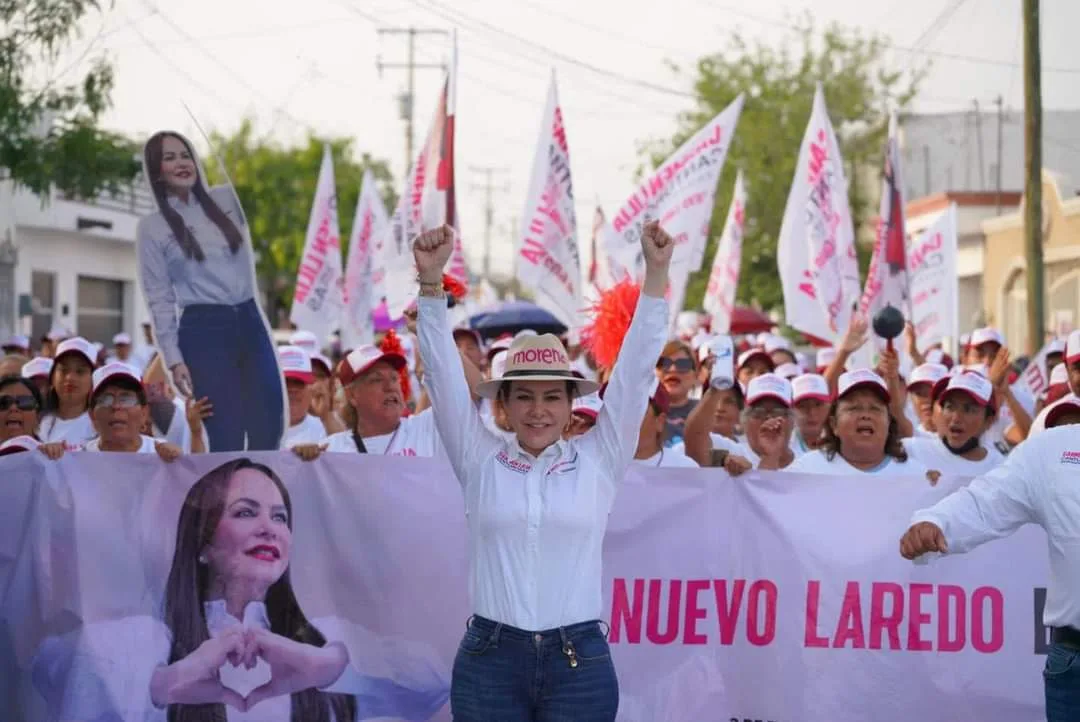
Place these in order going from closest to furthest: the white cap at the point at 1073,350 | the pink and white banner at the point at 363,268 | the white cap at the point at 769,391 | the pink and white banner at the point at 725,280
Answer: the white cap at the point at 769,391 < the white cap at the point at 1073,350 < the pink and white banner at the point at 725,280 < the pink and white banner at the point at 363,268

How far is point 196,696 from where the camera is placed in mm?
6645

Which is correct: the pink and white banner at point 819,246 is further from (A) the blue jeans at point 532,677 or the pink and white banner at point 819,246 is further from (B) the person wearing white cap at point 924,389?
(A) the blue jeans at point 532,677

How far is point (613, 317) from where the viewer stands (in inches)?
293

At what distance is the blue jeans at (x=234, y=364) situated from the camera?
738cm

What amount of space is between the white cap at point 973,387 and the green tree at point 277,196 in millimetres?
49583

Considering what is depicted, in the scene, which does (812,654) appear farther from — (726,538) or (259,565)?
(259,565)

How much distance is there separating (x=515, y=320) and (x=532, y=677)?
21.1 metres

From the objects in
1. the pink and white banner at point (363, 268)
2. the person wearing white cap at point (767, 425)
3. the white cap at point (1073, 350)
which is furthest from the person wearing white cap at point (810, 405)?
the pink and white banner at point (363, 268)

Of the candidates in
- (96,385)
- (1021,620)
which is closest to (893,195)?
(1021,620)

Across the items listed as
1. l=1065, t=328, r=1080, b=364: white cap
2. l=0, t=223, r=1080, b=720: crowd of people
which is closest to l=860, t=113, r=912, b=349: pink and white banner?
l=0, t=223, r=1080, b=720: crowd of people

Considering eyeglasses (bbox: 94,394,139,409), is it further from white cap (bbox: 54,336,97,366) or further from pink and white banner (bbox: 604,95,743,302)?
pink and white banner (bbox: 604,95,743,302)

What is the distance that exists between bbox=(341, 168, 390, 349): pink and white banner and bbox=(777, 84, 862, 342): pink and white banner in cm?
469

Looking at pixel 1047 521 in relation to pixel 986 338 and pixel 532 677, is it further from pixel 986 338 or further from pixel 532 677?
pixel 986 338

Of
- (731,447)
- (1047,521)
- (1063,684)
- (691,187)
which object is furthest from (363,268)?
(1063,684)
